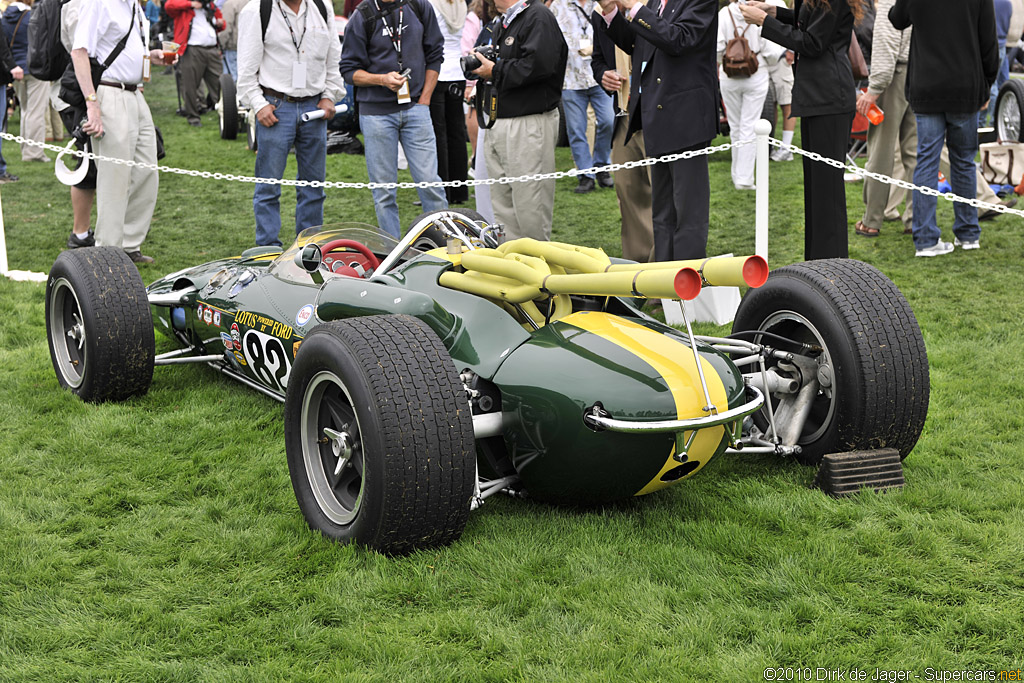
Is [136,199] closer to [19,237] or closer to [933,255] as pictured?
[19,237]

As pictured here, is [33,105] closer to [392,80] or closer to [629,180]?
[392,80]

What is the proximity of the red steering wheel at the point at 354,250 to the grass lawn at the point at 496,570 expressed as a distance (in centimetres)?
86

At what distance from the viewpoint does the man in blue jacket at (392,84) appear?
835cm

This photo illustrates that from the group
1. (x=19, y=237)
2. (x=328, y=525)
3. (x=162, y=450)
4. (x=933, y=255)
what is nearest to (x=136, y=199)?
(x=19, y=237)

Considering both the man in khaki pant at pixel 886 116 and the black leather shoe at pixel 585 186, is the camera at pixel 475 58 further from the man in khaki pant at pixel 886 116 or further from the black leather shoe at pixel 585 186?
the black leather shoe at pixel 585 186

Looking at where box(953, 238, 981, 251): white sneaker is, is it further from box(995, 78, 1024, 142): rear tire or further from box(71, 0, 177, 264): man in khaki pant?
box(71, 0, 177, 264): man in khaki pant

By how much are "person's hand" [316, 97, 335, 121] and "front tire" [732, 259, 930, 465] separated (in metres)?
5.15

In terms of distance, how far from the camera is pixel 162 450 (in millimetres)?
5020

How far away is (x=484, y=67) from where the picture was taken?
7.52 meters

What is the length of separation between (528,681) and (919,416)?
2.18 meters

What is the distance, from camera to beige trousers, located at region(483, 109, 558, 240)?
7.61 m

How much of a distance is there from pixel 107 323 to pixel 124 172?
344cm

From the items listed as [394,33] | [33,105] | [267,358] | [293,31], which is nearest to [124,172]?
[293,31]

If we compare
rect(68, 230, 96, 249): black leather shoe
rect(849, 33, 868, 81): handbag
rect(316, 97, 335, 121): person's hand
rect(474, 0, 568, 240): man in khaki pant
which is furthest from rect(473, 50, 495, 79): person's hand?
rect(849, 33, 868, 81): handbag
